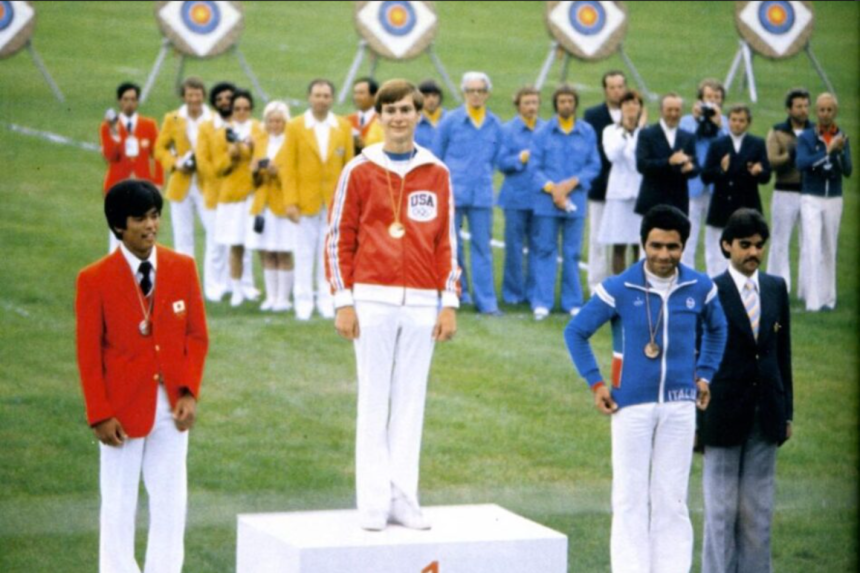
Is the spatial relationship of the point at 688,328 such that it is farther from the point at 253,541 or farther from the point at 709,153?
the point at 709,153

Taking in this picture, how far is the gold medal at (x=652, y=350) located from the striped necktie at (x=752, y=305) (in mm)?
800

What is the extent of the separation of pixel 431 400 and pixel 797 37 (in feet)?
38.0

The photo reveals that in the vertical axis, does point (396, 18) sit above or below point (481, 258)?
above

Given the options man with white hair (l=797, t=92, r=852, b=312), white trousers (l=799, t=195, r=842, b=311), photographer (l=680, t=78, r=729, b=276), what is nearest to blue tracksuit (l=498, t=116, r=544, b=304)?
photographer (l=680, t=78, r=729, b=276)

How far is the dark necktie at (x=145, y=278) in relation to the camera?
27.6ft

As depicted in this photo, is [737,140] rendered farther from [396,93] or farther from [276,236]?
[396,93]

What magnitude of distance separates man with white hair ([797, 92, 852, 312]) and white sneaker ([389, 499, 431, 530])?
875cm

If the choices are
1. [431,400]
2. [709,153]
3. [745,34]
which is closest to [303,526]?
[431,400]

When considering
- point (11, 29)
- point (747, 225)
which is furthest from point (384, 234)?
point (11, 29)

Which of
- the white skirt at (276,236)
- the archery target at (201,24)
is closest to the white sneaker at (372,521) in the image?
the white skirt at (276,236)

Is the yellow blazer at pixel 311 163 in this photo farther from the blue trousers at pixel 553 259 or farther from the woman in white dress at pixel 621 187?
the woman in white dress at pixel 621 187

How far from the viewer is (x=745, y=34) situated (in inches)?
933

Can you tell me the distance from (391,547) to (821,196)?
9400 millimetres

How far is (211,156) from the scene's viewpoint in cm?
1670
